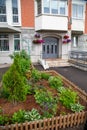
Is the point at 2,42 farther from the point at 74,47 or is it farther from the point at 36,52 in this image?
the point at 74,47

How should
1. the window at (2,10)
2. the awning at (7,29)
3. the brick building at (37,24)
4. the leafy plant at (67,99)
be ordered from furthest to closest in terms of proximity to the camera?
the brick building at (37,24) → the window at (2,10) → the awning at (7,29) → the leafy plant at (67,99)

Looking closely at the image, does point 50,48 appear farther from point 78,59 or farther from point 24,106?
point 24,106

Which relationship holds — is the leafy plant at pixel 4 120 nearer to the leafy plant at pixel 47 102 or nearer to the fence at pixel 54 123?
the fence at pixel 54 123

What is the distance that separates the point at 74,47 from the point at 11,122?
17418mm

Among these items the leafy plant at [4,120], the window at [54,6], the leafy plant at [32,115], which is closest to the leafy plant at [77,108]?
the leafy plant at [32,115]

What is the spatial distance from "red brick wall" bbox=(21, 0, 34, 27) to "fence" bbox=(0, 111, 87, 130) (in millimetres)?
13923

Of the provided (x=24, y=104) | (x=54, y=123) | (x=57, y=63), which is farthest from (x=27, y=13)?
(x=54, y=123)

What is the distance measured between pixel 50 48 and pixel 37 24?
3513 mm

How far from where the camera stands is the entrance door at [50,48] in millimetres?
19084

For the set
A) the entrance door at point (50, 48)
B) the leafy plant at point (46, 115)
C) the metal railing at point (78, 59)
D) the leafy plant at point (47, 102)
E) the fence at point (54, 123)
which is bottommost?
the fence at point (54, 123)

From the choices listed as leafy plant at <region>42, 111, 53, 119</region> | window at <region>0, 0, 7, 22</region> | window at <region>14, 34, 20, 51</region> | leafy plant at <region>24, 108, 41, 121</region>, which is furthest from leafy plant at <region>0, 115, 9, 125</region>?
window at <region>0, 0, 7, 22</region>

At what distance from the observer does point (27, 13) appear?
1727 centimetres

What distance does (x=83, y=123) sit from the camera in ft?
16.6

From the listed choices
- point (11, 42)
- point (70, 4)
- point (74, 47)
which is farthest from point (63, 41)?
point (11, 42)
